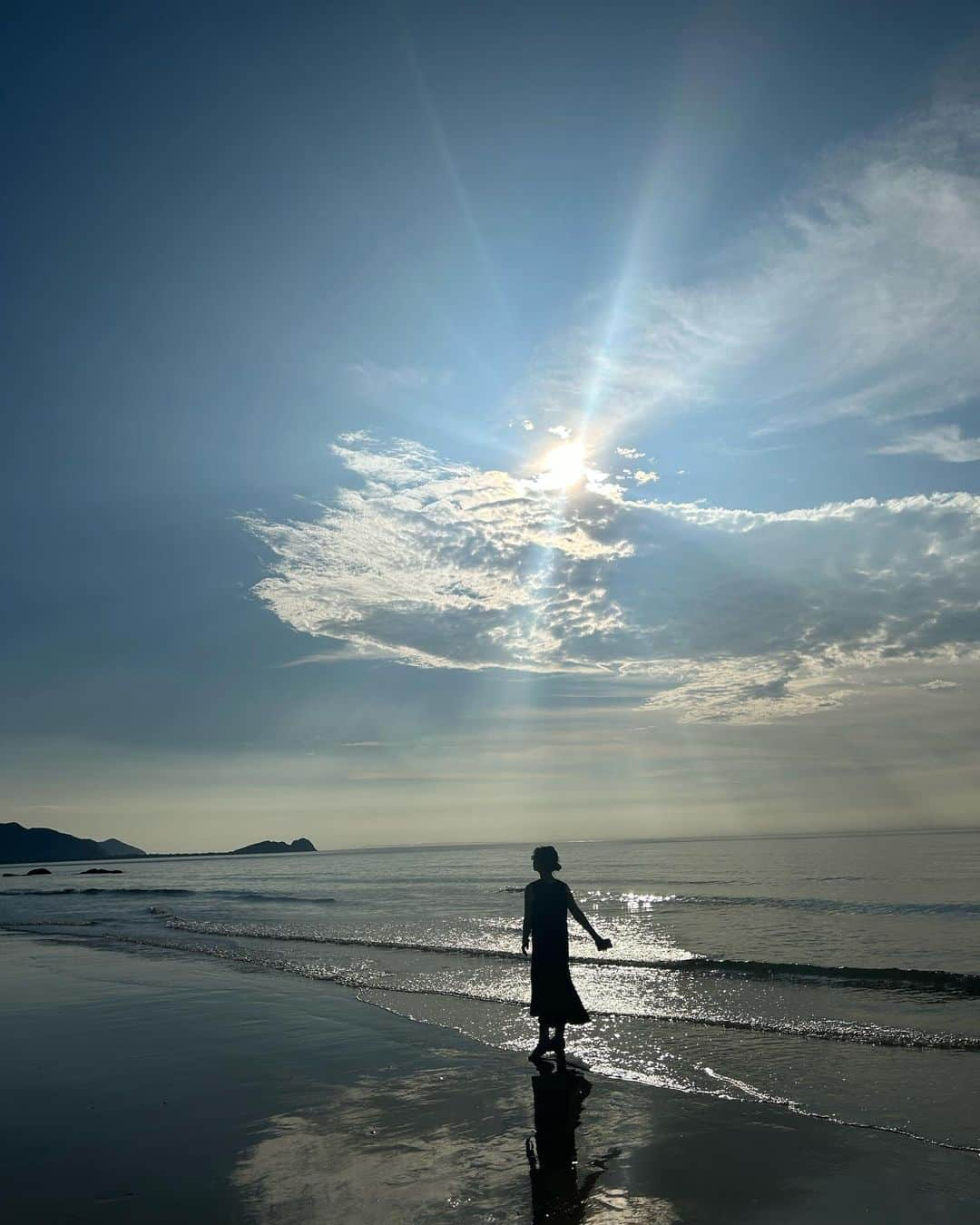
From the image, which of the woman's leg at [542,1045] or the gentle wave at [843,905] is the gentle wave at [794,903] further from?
the woman's leg at [542,1045]

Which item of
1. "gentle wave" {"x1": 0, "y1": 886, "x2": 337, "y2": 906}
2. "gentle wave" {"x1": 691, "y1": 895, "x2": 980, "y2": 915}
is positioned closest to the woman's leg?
"gentle wave" {"x1": 691, "y1": 895, "x2": 980, "y2": 915}

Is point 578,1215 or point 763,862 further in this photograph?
point 763,862

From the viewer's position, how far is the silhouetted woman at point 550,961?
9.93 m

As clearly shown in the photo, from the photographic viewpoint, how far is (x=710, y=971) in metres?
17.2

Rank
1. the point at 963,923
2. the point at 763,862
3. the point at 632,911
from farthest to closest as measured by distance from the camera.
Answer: the point at 763,862 → the point at 632,911 → the point at 963,923

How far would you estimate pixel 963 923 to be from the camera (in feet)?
77.7

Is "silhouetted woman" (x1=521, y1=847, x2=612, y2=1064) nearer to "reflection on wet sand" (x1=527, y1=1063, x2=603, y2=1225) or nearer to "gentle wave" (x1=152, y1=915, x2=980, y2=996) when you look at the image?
"reflection on wet sand" (x1=527, y1=1063, x2=603, y2=1225)

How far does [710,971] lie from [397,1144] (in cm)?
1167

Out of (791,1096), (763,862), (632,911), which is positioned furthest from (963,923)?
(763,862)

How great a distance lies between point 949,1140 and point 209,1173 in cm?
591

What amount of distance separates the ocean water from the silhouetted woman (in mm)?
625

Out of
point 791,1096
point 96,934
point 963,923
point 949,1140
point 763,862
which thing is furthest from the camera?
point 763,862

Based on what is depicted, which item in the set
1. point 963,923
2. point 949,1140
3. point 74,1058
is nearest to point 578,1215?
point 949,1140

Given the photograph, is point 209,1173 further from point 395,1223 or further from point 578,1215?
point 578,1215
